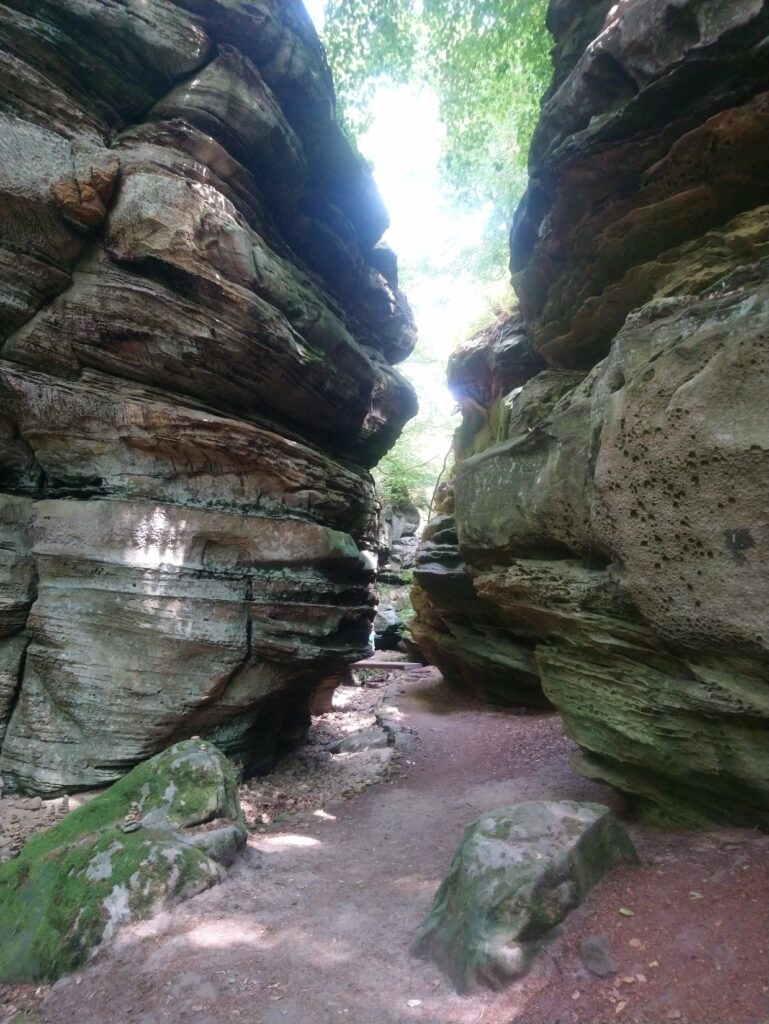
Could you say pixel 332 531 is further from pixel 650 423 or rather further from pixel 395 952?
pixel 395 952

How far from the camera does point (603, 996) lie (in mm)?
3398

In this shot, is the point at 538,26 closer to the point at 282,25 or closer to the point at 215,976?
the point at 282,25

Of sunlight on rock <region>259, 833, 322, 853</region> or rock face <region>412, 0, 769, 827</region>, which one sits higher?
rock face <region>412, 0, 769, 827</region>


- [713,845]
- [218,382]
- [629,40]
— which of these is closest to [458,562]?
[218,382]

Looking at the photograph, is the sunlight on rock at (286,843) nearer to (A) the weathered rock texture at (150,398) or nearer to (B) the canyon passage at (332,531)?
(B) the canyon passage at (332,531)

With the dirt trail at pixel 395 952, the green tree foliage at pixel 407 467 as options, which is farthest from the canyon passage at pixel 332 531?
the green tree foliage at pixel 407 467

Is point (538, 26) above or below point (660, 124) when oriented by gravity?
above

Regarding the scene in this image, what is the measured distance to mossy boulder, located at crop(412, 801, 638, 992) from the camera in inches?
150

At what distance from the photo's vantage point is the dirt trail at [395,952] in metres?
3.38

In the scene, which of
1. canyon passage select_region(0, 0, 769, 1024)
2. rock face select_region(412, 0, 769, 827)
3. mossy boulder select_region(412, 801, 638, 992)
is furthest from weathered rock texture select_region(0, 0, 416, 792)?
mossy boulder select_region(412, 801, 638, 992)

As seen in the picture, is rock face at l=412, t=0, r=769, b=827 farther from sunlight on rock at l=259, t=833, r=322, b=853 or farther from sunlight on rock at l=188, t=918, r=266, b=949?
sunlight on rock at l=188, t=918, r=266, b=949

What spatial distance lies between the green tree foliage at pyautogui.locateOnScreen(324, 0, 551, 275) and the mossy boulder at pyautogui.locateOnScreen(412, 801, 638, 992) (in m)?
13.8

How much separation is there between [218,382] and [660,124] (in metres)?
7.17

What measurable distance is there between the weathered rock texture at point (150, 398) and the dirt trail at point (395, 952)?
3.40 m
